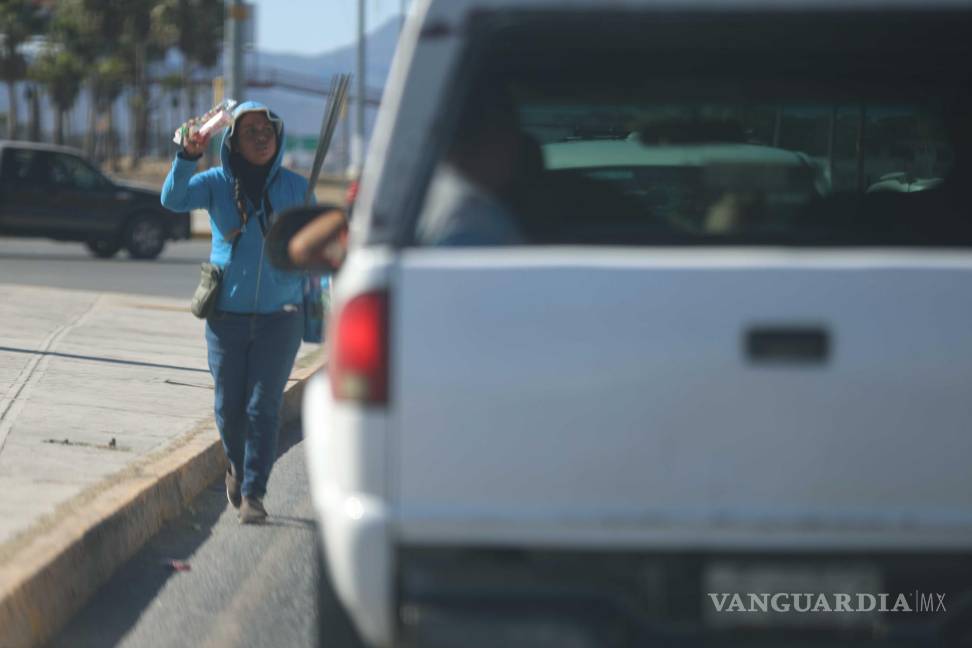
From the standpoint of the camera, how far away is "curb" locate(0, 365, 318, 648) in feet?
15.8

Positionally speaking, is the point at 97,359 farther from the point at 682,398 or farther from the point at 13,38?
the point at 13,38

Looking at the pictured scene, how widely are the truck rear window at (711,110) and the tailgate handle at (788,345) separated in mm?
381

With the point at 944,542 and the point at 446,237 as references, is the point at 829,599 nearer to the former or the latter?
the point at 944,542

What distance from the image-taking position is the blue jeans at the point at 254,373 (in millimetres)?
6535

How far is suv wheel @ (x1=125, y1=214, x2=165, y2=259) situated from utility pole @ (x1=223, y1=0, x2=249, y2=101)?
4.36 meters

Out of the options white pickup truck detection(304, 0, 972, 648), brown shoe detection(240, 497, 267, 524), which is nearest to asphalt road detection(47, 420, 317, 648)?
brown shoe detection(240, 497, 267, 524)

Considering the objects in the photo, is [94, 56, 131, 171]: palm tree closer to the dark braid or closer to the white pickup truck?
the dark braid

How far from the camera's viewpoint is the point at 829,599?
3305mm

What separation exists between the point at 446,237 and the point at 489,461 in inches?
25.4

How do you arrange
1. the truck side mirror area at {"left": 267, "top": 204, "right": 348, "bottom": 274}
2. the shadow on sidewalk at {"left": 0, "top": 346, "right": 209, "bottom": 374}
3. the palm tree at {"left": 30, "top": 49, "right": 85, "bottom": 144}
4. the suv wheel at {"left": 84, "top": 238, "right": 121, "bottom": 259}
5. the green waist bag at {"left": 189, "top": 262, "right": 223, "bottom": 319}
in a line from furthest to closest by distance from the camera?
the palm tree at {"left": 30, "top": 49, "right": 85, "bottom": 144} → the suv wheel at {"left": 84, "top": 238, "right": 121, "bottom": 259} → the shadow on sidewalk at {"left": 0, "top": 346, "right": 209, "bottom": 374} → the green waist bag at {"left": 189, "top": 262, "right": 223, "bottom": 319} → the truck side mirror area at {"left": 267, "top": 204, "right": 348, "bottom": 274}

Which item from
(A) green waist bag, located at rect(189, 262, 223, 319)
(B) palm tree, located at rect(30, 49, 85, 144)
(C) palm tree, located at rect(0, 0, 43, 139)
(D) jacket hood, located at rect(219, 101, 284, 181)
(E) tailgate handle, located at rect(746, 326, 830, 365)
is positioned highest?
(E) tailgate handle, located at rect(746, 326, 830, 365)

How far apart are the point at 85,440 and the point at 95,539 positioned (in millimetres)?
1987

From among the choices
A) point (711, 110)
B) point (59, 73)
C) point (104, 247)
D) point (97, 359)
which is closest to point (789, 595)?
point (711, 110)

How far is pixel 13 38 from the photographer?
95.9 m
